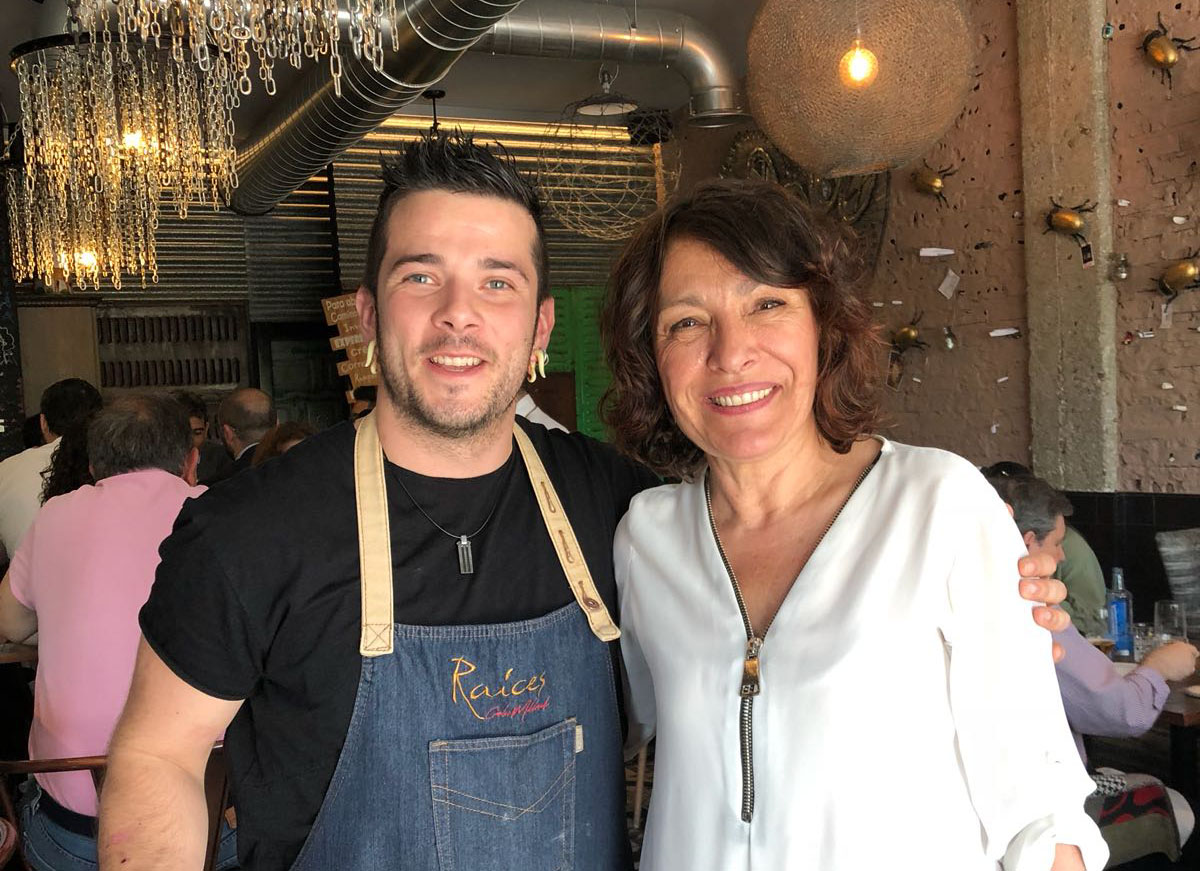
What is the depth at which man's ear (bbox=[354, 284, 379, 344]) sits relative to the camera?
1.75 meters

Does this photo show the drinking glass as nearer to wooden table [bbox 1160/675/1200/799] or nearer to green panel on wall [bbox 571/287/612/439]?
wooden table [bbox 1160/675/1200/799]

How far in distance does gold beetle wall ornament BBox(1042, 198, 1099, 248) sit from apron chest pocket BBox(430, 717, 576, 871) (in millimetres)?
4022

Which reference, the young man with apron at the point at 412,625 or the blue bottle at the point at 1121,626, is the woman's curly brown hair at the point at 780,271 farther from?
the blue bottle at the point at 1121,626

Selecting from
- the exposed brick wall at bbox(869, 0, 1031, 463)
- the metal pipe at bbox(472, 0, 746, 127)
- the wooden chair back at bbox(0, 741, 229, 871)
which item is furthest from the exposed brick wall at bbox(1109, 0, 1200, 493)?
the wooden chair back at bbox(0, 741, 229, 871)

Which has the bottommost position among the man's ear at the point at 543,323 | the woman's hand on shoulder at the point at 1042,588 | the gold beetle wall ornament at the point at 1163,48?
the woman's hand on shoulder at the point at 1042,588

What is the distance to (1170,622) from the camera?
3.78 m

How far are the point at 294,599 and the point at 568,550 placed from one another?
0.42m

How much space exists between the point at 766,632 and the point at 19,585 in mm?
2615

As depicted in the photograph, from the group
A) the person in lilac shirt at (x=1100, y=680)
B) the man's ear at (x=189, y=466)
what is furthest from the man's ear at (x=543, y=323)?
the man's ear at (x=189, y=466)

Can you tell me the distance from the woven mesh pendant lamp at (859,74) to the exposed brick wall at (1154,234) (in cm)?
117

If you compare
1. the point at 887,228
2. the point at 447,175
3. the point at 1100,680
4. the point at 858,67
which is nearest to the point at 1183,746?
the point at 1100,680

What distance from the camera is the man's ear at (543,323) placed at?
1.80 metres

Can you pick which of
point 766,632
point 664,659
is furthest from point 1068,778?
point 664,659

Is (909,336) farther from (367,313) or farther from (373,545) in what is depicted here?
(373,545)
